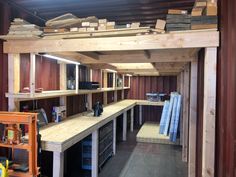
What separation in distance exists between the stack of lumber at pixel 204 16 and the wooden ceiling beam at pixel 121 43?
0.07 m

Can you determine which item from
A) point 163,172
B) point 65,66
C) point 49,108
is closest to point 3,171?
point 49,108

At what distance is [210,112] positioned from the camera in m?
1.94

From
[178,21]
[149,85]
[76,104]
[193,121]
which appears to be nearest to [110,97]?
[149,85]

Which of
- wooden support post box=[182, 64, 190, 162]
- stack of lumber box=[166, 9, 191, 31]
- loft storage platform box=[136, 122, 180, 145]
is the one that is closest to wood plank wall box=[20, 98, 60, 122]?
stack of lumber box=[166, 9, 191, 31]

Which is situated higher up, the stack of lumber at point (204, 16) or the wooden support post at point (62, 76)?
the stack of lumber at point (204, 16)

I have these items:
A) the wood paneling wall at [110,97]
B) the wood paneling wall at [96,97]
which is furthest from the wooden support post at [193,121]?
the wood paneling wall at [110,97]

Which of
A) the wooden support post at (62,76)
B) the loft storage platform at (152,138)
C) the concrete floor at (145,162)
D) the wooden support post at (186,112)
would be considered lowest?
the concrete floor at (145,162)

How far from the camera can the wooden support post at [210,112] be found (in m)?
1.93

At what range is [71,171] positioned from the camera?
3588 millimetres

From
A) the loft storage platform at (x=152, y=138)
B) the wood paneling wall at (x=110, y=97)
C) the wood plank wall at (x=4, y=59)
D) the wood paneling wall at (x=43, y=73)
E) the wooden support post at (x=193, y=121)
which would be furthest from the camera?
the wood paneling wall at (x=110, y=97)

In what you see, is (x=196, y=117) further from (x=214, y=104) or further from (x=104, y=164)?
(x=104, y=164)

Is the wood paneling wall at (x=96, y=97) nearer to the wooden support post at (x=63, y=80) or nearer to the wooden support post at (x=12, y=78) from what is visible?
the wooden support post at (x=63, y=80)

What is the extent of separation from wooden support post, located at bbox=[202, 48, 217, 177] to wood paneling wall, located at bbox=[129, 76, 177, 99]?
595 cm

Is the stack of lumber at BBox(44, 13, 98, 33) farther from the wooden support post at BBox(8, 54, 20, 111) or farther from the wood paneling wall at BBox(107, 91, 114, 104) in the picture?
the wood paneling wall at BBox(107, 91, 114, 104)
